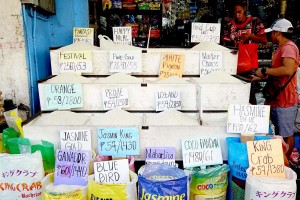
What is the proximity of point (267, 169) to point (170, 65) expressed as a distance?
0.88m

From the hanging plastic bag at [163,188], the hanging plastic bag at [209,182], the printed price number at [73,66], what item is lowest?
the hanging plastic bag at [209,182]

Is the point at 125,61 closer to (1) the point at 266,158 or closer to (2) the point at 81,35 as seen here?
(2) the point at 81,35

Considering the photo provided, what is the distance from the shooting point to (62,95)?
1.71m

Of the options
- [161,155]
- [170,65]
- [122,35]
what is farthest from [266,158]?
[122,35]

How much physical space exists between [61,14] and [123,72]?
1.03m

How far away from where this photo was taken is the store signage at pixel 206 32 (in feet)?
7.55

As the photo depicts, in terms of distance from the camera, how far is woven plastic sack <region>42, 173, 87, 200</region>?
123 centimetres

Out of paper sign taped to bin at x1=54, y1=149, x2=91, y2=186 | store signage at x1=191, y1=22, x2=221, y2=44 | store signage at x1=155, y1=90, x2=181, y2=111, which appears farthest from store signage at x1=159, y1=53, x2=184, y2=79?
paper sign taped to bin at x1=54, y1=149, x2=91, y2=186

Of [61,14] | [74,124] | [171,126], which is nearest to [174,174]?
[171,126]

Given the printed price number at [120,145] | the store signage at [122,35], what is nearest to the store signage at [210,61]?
the store signage at [122,35]

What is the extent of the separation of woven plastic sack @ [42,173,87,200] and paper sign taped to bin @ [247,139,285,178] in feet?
2.47

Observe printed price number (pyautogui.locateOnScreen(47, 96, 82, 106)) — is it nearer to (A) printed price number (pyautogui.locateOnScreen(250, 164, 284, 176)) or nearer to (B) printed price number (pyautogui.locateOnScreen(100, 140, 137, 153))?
(B) printed price number (pyautogui.locateOnScreen(100, 140, 137, 153))

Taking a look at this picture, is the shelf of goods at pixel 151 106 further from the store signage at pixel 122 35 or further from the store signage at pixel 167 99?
the store signage at pixel 122 35

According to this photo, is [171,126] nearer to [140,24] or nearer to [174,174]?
[174,174]
